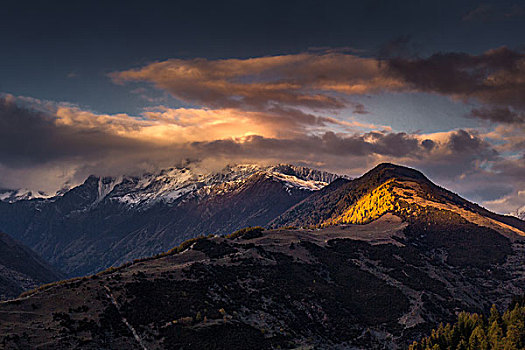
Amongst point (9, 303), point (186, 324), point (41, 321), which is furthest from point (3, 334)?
point (186, 324)

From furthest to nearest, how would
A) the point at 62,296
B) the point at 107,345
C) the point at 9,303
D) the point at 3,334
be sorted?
the point at 62,296 < the point at 9,303 < the point at 107,345 < the point at 3,334

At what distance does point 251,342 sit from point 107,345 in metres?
59.5

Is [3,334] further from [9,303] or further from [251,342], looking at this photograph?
[251,342]

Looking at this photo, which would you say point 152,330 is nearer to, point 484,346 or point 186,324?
point 186,324

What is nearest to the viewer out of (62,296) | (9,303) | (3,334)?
(3,334)

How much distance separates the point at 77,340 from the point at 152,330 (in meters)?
31.4

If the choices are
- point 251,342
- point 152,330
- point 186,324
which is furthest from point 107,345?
point 251,342

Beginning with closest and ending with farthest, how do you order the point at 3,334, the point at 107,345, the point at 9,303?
the point at 3,334
the point at 107,345
the point at 9,303

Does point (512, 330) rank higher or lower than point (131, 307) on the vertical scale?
higher

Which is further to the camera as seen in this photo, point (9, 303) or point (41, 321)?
point (9, 303)

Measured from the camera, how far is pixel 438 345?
19350 centimetres

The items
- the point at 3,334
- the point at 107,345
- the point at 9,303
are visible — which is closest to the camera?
the point at 3,334

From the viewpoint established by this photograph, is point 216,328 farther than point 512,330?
Yes

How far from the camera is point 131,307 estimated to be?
654 feet
